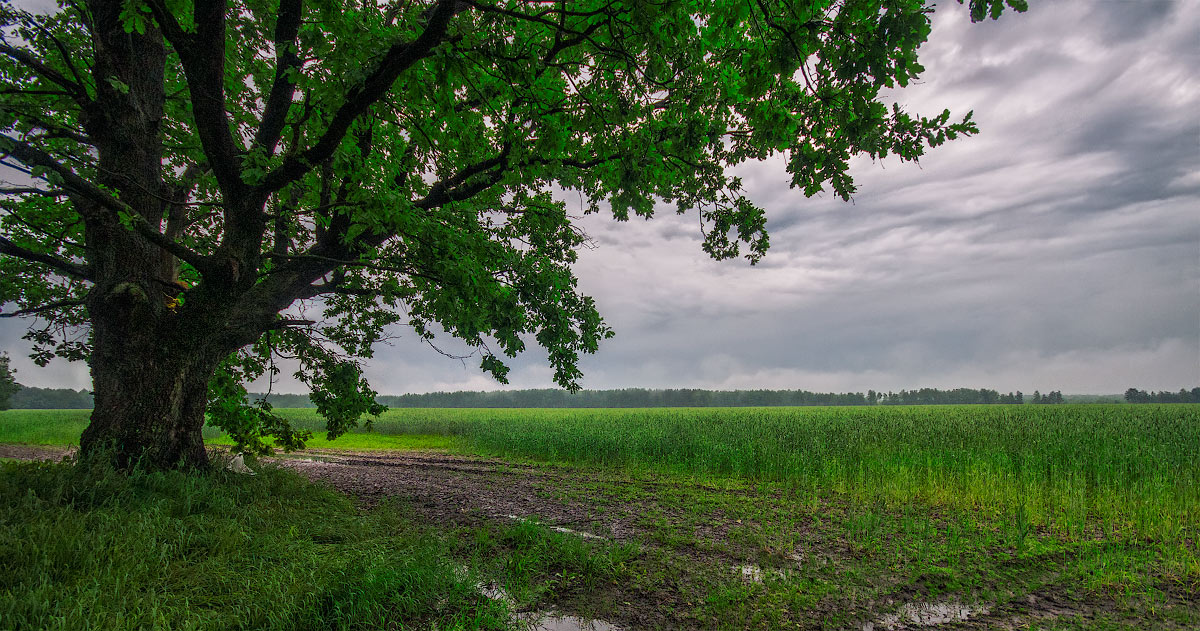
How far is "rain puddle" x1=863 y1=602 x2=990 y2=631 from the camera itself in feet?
12.7

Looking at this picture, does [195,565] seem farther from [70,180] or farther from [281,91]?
[281,91]

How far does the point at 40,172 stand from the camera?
4.54 metres

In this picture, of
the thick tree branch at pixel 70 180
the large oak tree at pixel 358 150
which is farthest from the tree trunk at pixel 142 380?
the thick tree branch at pixel 70 180

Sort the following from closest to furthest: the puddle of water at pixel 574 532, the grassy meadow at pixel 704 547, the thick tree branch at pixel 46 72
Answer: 1. the grassy meadow at pixel 704 547
2. the thick tree branch at pixel 46 72
3. the puddle of water at pixel 574 532

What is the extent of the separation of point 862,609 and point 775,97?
5.59 meters

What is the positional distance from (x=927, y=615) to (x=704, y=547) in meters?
2.31

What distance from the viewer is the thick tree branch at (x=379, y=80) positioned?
12.2ft

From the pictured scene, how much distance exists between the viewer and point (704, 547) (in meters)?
5.65

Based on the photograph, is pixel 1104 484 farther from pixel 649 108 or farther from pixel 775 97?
pixel 649 108

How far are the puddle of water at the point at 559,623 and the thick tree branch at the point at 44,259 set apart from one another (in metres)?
8.31

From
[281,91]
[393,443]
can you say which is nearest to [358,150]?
[281,91]

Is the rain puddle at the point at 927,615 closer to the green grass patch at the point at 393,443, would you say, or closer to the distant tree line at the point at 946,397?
Result: the green grass patch at the point at 393,443

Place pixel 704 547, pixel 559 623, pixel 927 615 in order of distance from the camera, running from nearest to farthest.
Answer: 1. pixel 559 623
2. pixel 927 615
3. pixel 704 547

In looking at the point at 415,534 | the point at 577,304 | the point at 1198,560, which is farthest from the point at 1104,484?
the point at 415,534
